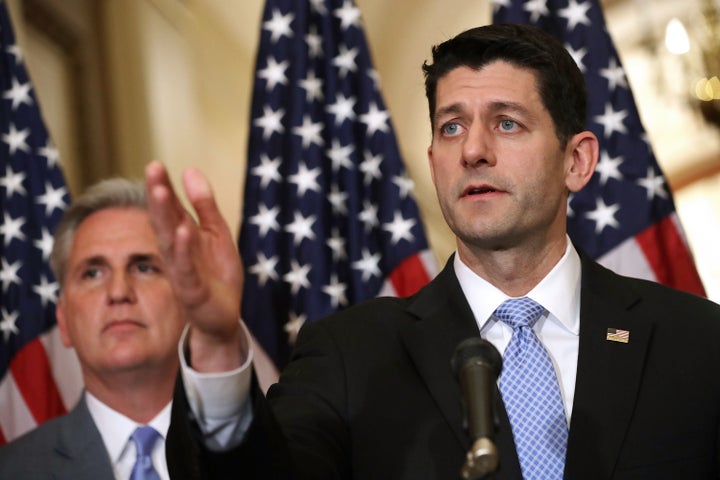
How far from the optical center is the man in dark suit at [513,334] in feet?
6.51

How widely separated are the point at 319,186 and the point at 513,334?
1761 mm

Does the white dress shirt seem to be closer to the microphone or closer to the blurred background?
the microphone

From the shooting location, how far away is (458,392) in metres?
2.02

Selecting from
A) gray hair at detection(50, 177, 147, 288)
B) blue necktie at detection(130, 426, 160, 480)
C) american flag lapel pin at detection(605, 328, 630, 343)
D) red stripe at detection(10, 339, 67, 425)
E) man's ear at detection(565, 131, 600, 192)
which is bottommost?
blue necktie at detection(130, 426, 160, 480)

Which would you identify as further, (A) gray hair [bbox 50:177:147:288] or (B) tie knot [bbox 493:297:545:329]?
(A) gray hair [bbox 50:177:147:288]

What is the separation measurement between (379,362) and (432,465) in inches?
9.5

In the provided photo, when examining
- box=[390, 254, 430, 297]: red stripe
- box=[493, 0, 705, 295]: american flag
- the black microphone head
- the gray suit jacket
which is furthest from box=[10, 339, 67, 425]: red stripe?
the black microphone head

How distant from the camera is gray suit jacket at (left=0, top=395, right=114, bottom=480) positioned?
9.96 feet

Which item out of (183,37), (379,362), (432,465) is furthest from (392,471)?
(183,37)

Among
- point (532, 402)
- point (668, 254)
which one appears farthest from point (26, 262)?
point (532, 402)

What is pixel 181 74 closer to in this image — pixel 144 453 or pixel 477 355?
pixel 144 453

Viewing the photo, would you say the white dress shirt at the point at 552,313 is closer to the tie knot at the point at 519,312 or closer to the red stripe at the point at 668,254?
the tie knot at the point at 519,312

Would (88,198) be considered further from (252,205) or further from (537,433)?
(537,433)

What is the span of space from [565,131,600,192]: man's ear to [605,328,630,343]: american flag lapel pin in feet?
1.27
